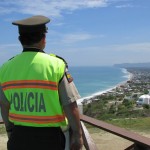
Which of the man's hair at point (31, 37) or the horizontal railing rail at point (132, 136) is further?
the horizontal railing rail at point (132, 136)

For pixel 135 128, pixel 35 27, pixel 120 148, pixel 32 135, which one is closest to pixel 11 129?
pixel 32 135

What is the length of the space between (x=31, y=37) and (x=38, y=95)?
0.39m

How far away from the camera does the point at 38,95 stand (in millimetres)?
2469

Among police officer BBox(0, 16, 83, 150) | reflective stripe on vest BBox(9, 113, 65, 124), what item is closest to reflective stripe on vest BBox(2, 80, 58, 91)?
police officer BBox(0, 16, 83, 150)

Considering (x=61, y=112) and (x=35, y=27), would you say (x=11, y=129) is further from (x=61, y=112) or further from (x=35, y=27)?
(x=35, y=27)

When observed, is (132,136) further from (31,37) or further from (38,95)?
(31,37)

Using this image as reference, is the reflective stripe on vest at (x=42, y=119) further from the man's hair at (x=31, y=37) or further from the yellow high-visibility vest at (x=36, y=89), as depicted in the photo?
the man's hair at (x=31, y=37)

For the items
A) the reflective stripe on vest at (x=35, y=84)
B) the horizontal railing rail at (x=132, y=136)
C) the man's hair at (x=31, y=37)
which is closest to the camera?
the reflective stripe on vest at (x=35, y=84)

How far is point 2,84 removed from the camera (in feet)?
8.61

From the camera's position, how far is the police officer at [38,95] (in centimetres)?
246

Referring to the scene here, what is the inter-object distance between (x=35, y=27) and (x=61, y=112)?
58cm

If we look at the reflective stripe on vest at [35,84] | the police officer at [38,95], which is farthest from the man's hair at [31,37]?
the reflective stripe on vest at [35,84]

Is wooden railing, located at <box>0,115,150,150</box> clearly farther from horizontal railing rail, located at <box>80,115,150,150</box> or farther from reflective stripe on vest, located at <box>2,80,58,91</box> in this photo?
reflective stripe on vest, located at <box>2,80,58,91</box>

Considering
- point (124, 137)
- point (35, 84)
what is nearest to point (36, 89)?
point (35, 84)
